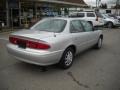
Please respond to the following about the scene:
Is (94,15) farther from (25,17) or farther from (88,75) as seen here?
(88,75)

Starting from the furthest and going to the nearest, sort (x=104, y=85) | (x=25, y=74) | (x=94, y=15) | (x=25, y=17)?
(x=25, y=17) → (x=94, y=15) → (x=25, y=74) → (x=104, y=85)

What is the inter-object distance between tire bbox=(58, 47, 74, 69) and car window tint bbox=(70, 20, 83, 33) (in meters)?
0.67

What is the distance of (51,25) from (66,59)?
3.99ft

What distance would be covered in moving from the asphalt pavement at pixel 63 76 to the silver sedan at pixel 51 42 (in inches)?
15.9

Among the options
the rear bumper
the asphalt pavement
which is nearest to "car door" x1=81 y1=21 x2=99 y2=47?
the asphalt pavement

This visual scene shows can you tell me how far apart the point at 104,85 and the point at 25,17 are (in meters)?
15.6

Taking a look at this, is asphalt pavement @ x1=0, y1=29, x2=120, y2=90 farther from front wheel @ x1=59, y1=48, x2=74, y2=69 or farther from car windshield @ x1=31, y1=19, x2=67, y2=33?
car windshield @ x1=31, y1=19, x2=67, y2=33

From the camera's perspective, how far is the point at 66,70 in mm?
5164

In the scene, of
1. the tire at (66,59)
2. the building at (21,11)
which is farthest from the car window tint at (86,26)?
the building at (21,11)

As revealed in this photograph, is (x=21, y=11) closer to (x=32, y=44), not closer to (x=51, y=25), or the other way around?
(x=51, y=25)

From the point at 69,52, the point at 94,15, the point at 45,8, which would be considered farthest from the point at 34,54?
the point at 45,8

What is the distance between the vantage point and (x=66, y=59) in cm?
516

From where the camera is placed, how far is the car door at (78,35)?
18.0 ft

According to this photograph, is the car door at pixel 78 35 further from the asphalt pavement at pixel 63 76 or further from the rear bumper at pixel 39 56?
the rear bumper at pixel 39 56
